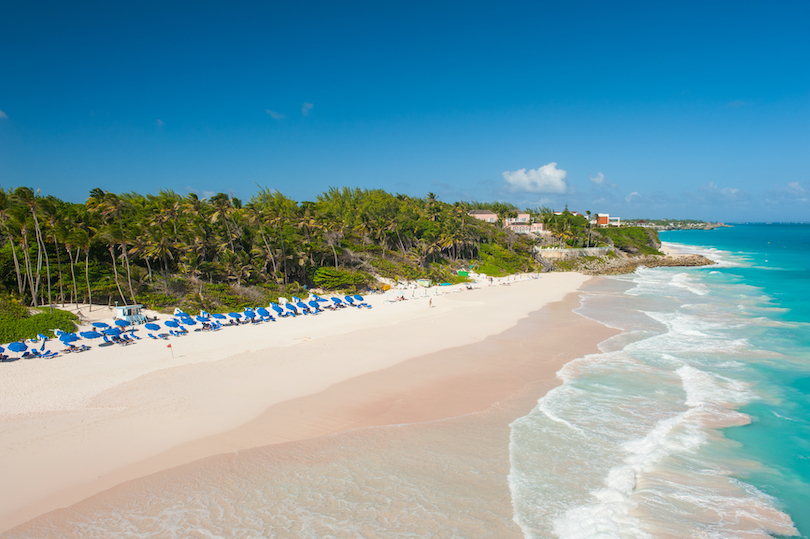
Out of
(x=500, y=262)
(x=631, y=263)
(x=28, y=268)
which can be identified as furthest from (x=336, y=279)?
(x=631, y=263)

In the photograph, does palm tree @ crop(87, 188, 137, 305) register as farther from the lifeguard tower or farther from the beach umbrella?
the beach umbrella

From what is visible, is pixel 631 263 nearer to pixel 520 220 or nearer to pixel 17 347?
pixel 520 220

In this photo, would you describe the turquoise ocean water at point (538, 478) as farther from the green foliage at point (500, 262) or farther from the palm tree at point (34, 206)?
the green foliage at point (500, 262)

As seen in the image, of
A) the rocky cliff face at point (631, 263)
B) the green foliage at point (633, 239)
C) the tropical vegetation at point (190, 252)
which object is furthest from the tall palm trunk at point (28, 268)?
the green foliage at point (633, 239)

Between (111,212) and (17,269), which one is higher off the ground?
(111,212)

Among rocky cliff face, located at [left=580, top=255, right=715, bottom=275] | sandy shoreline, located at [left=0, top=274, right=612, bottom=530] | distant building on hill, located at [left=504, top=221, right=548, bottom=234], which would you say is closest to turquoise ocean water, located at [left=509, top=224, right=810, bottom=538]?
sandy shoreline, located at [left=0, top=274, right=612, bottom=530]

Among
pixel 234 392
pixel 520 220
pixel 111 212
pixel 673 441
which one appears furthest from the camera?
pixel 520 220
